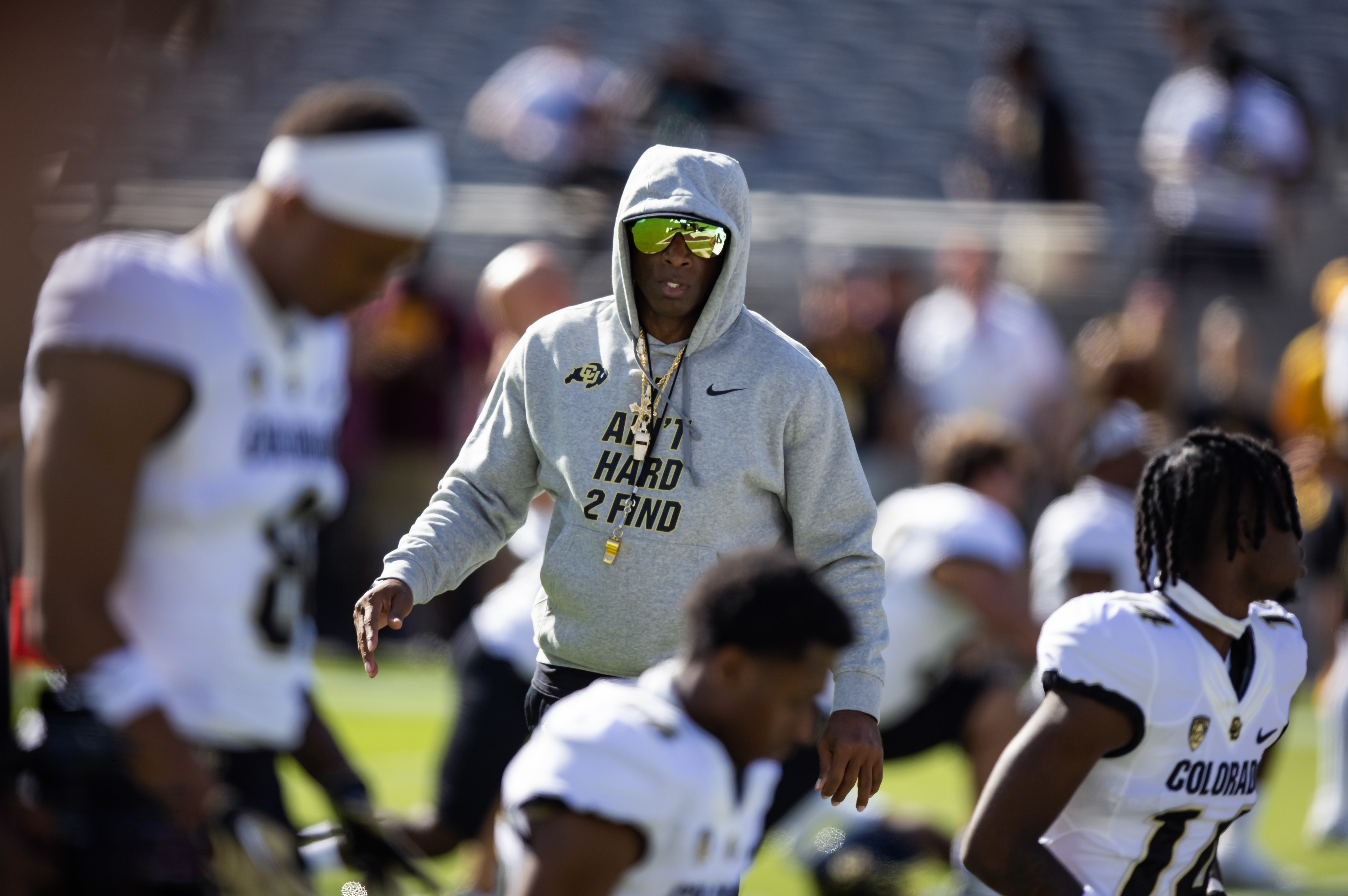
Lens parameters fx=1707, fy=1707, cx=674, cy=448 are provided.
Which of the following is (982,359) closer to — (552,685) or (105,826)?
(552,685)

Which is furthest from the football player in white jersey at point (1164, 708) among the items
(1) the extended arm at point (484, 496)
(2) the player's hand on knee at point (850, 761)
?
(1) the extended arm at point (484, 496)

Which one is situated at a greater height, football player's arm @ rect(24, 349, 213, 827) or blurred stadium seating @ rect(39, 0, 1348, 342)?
football player's arm @ rect(24, 349, 213, 827)

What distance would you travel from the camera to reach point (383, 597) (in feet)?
10.7

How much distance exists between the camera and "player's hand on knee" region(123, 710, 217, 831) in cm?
275

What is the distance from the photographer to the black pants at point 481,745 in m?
5.19

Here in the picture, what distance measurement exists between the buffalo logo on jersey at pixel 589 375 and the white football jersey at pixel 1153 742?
103 cm

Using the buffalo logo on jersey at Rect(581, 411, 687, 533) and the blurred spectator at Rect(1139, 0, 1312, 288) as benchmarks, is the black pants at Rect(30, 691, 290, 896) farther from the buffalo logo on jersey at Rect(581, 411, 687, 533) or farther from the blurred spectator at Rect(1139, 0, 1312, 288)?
the blurred spectator at Rect(1139, 0, 1312, 288)

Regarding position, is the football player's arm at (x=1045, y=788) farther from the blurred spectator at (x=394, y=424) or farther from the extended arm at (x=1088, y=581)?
the blurred spectator at (x=394, y=424)

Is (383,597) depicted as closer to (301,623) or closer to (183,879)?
(301,623)

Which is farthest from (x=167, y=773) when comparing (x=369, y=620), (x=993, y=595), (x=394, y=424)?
(x=394, y=424)

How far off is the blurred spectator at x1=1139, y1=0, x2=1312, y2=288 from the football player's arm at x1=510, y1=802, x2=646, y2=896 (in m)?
9.92

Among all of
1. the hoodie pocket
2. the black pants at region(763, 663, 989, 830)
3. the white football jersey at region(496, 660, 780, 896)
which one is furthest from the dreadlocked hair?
the black pants at region(763, 663, 989, 830)

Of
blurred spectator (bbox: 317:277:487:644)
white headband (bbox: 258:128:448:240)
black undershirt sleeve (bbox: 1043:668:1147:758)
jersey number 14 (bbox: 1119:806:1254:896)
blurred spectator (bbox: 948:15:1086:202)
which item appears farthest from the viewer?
blurred spectator (bbox: 948:15:1086:202)

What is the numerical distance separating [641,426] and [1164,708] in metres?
1.15
